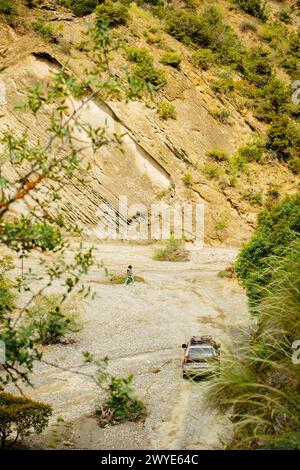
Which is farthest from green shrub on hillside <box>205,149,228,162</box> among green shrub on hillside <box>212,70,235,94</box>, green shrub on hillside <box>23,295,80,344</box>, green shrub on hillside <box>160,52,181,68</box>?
green shrub on hillside <box>23,295,80,344</box>

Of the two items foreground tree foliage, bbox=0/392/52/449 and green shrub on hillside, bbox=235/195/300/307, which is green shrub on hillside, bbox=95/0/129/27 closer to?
green shrub on hillside, bbox=235/195/300/307

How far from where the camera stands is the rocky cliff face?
3497 cm

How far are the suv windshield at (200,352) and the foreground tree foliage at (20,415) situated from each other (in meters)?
4.49

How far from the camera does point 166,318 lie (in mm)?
20672

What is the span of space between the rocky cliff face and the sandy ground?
15.1 ft

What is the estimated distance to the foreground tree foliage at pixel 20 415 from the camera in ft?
30.3

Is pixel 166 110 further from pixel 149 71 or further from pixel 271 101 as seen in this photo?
pixel 271 101

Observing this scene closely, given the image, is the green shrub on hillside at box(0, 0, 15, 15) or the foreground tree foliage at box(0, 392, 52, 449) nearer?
the foreground tree foliage at box(0, 392, 52, 449)

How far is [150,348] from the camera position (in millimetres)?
17141

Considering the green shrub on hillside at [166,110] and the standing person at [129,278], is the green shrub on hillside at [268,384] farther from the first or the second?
the green shrub on hillside at [166,110]
